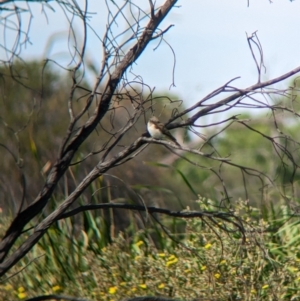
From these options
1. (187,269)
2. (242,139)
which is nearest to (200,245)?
(187,269)

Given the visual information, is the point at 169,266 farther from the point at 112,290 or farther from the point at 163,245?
the point at 163,245

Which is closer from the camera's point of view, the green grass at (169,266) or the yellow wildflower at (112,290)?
the green grass at (169,266)

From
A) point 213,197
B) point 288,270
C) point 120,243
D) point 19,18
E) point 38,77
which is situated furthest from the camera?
point 38,77

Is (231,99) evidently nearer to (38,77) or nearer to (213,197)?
(213,197)

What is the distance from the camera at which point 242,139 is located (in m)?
35.1

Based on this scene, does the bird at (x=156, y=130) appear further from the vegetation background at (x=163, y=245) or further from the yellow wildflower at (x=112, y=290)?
the yellow wildflower at (x=112, y=290)

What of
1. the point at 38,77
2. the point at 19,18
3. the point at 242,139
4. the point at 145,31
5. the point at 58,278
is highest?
the point at 242,139

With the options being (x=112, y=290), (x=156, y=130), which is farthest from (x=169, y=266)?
(x=156, y=130)

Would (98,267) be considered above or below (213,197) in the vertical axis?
below

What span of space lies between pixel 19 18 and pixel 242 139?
1227 inches

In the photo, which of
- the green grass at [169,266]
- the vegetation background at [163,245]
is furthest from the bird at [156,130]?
the green grass at [169,266]

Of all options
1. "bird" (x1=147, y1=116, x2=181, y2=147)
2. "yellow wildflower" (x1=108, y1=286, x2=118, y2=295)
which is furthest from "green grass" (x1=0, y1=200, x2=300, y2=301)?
"bird" (x1=147, y1=116, x2=181, y2=147)

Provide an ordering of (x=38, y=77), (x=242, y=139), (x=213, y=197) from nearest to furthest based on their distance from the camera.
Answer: (x=213, y=197)
(x=38, y=77)
(x=242, y=139)

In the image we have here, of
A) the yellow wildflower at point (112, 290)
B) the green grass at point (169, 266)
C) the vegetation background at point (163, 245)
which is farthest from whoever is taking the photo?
the yellow wildflower at point (112, 290)
